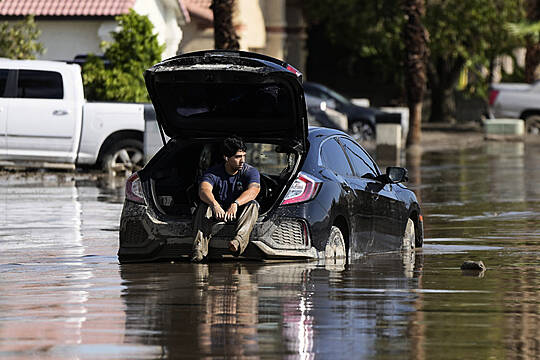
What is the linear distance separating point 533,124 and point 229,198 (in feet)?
116

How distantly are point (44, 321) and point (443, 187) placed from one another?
16.5 m

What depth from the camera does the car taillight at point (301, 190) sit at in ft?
42.5

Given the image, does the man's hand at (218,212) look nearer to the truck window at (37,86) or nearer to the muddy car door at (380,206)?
the muddy car door at (380,206)

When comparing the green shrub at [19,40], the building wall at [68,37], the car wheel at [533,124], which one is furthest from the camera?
the car wheel at [533,124]

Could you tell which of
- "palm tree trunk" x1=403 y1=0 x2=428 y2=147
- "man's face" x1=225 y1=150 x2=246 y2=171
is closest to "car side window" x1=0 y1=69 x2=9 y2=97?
"man's face" x1=225 y1=150 x2=246 y2=171

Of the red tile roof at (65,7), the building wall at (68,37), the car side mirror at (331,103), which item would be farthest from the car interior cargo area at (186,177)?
the car side mirror at (331,103)

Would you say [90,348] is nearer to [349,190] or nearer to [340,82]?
[349,190]

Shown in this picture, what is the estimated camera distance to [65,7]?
→ 37.3 meters

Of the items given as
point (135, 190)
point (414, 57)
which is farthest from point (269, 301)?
point (414, 57)

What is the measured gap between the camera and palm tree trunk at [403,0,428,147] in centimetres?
3961

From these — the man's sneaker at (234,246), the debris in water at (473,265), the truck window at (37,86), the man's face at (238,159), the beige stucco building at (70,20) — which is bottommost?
the debris in water at (473,265)

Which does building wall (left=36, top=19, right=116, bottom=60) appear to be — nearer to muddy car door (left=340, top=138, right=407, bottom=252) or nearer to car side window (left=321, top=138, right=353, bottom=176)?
muddy car door (left=340, top=138, right=407, bottom=252)

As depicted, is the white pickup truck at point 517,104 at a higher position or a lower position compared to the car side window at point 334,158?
higher

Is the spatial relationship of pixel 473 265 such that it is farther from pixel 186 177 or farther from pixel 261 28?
pixel 261 28
